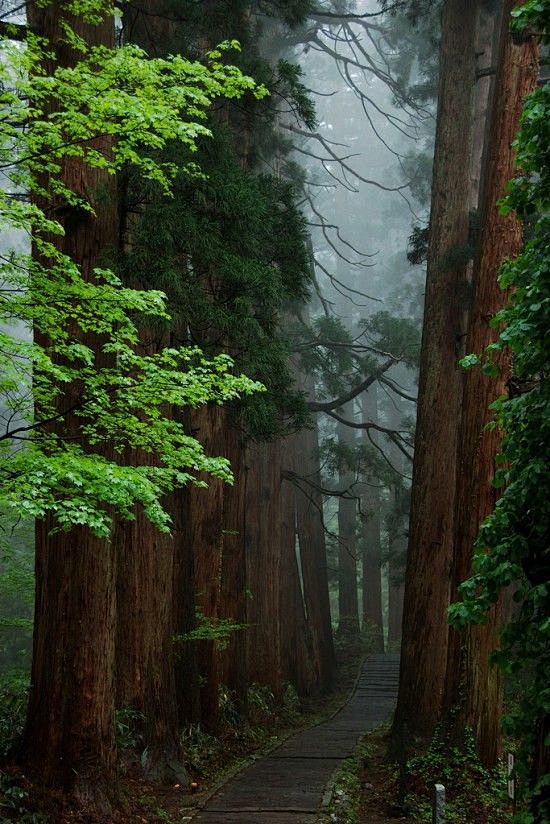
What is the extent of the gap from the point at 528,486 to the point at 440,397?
764 cm

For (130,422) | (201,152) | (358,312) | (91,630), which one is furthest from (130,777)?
(358,312)

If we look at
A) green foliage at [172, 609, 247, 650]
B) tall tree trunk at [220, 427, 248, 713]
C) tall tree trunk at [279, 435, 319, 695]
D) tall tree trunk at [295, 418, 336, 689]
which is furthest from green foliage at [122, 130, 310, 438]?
tall tree trunk at [295, 418, 336, 689]

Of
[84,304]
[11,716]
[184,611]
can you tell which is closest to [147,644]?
[184,611]

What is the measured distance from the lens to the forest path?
839cm

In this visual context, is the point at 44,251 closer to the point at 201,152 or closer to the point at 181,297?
the point at 181,297

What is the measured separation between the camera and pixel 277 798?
9.05m

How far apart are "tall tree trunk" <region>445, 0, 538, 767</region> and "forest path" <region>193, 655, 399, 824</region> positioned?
1.81 metres

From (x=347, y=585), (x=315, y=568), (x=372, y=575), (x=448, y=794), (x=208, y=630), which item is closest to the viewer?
(x=448, y=794)

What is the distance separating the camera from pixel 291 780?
32.7 feet

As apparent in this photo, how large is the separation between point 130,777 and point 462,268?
25.1 ft

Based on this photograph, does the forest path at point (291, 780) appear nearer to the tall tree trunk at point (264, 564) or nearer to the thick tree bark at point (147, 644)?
the thick tree bark at point (147, 644)

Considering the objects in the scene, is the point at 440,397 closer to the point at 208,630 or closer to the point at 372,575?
the point at 208,630

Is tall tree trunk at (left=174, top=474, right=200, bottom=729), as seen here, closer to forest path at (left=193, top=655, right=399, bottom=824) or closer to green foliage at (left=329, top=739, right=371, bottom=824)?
forest path at (left=193, top=655, right=399, bottom=824)

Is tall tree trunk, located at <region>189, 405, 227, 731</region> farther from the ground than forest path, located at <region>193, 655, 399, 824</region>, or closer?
farther from the ground
